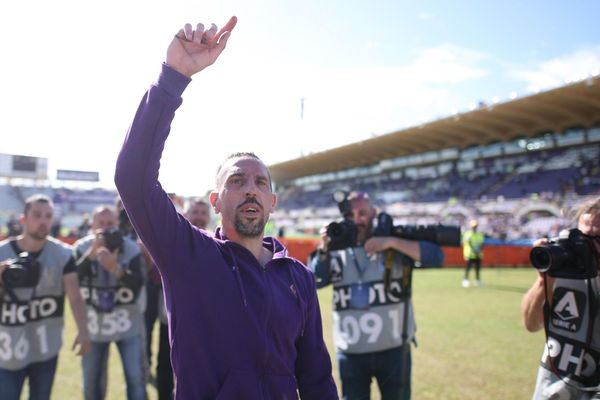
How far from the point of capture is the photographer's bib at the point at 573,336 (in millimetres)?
2176

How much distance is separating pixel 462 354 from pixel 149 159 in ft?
17.7

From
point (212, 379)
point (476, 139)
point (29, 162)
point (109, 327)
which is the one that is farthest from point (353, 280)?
point (29, 162)

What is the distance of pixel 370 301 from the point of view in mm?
3156

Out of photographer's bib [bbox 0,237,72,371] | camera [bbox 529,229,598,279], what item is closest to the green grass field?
photographer's bib [bbox 0,237,72,371]

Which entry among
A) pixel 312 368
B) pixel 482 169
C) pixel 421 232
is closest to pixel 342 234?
pixel 421 232

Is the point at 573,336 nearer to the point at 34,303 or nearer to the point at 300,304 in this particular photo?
the point at 300,304

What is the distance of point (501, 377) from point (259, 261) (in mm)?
4197

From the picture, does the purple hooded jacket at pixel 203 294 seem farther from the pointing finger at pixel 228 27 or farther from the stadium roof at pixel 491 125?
the stadium roof at pixel 491 125

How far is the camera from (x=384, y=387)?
3.02 meters

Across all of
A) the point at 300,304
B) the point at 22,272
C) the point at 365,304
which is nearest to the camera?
the point at 300,304

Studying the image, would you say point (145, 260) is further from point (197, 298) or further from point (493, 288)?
point (493, 288)

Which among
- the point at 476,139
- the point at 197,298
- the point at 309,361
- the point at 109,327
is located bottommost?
the point at 109,327

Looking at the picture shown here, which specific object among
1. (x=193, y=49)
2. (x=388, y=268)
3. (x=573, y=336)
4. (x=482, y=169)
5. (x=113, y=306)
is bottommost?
(x=113, y=306)

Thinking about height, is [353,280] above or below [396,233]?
below
